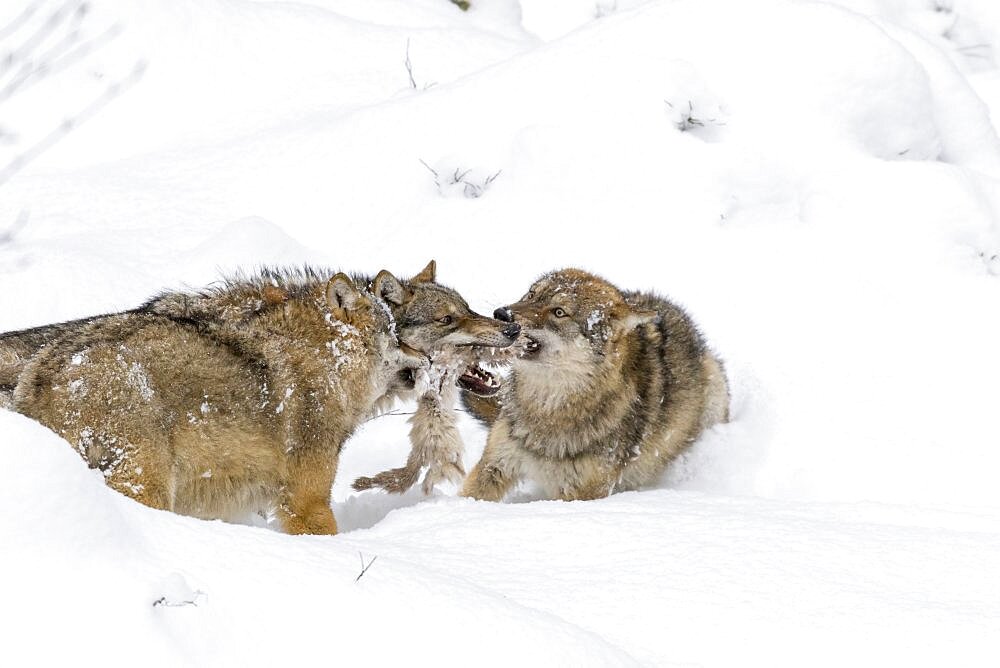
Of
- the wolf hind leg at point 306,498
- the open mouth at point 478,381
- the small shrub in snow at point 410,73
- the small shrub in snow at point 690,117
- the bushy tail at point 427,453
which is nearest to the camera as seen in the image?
the wolf hind leg at point 306,498

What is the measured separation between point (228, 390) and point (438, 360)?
1300mm

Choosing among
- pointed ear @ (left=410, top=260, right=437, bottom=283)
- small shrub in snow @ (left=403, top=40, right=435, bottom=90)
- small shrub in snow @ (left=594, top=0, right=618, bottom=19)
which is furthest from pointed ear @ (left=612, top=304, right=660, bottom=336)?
small shrub in snow @ (left=594, top=0, right=618, bottom=19)

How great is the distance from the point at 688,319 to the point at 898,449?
65.1 inches

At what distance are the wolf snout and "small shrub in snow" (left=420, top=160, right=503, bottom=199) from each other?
10.1 ft

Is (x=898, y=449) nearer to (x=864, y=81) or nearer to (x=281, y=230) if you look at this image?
(x=864, y=81)

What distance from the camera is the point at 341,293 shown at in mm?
5391

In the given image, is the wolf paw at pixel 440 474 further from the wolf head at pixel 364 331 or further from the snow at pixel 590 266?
the wolf head at pixel 364 331

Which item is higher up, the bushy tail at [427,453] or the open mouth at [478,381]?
the open mouth at [478,381]

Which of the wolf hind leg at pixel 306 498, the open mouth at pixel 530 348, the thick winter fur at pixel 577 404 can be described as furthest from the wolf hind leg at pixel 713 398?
the wolf hind leg at pixel 306 498

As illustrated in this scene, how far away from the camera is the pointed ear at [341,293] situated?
17.6 ft

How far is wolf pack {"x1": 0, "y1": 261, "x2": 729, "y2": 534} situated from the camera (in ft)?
14.9

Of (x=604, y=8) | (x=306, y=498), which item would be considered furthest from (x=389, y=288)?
(x=604, y=8)

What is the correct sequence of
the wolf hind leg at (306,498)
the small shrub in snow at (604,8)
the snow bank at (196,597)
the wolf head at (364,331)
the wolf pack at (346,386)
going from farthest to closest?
the small shrub in snow at (604,8)
the wolf head at (364,331)
the wolf hind leg at (306,498)
the wolf pack at (346,386)
the snow bank at (196,597)

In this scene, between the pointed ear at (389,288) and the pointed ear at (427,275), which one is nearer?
the pointed ear at (389,288)
